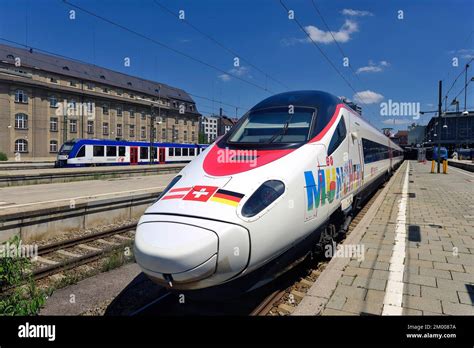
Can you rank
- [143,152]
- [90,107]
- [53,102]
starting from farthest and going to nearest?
[90,107]
[53,102]
[143,152]

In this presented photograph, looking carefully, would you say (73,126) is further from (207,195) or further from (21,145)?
(207,195)

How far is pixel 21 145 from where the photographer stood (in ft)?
161

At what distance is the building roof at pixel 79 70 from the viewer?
171 feet

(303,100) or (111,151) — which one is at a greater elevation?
(111,151)

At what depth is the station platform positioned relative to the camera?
3.99 metres

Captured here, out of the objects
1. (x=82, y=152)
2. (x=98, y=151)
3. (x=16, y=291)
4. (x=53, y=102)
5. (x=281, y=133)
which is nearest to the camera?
(x=16, y=291)

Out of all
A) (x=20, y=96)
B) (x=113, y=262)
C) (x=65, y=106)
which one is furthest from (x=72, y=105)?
(x=113, y=262)

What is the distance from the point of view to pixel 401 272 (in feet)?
16.7

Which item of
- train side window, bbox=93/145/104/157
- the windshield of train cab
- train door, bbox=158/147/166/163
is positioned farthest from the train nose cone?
train door, bbox=158/147/166/163

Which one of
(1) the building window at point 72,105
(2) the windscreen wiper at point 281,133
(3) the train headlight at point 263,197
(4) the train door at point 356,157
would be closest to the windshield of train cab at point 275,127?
(2) the windscreen wiper at point 281,133

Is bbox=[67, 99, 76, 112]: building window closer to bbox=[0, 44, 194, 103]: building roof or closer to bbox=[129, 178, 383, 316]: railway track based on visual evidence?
bbox=[0, 44, 194, 103]: building roof

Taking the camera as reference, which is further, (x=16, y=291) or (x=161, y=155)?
(x=161, y=155)

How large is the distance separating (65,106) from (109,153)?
1189 inches

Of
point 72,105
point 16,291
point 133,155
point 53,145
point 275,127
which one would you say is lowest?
point 16,291
